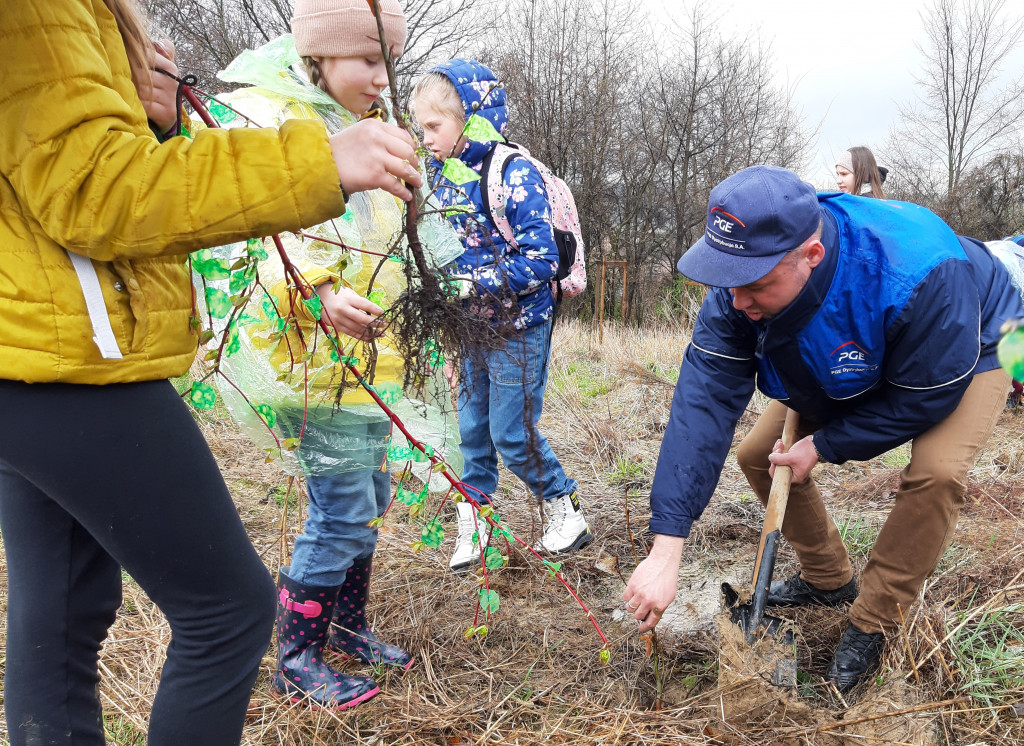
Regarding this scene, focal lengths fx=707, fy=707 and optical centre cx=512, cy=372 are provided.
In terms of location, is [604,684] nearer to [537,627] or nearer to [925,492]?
[537,627]

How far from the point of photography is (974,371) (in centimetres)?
195

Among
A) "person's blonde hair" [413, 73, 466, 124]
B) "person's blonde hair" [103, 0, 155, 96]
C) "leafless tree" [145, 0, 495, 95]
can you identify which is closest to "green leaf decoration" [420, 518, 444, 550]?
"person's blonde hair" [103, 0, 155, 96]

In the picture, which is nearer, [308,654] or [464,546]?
[308,654]

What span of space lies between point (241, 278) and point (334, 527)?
2.47 ft

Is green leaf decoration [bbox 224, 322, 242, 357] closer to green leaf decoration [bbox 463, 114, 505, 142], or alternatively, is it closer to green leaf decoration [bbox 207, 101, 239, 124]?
green leaf decoration [bbox 207, 101, 239, 124]

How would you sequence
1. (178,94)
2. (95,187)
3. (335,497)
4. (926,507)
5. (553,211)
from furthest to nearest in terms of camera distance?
(553,211) < (926,507) < (335,497) < (178,94) < (95,187)

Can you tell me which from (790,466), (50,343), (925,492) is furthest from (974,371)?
(50,343)

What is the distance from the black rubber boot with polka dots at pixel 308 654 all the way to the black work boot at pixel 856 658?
1298mm

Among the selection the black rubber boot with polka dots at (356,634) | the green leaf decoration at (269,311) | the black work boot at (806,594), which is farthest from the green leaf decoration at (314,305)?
the black work boot at (806,594)

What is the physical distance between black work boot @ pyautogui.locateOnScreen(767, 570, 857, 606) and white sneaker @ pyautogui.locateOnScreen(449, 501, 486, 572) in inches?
42.1

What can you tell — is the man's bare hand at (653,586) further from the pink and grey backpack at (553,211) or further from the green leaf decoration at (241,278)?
the pink and grey backpack at (553,211)

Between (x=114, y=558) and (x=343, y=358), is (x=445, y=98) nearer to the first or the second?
(x=343, y=358)

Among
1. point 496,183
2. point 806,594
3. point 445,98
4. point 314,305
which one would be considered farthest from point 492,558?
point 445,98

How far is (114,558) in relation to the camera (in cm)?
106
